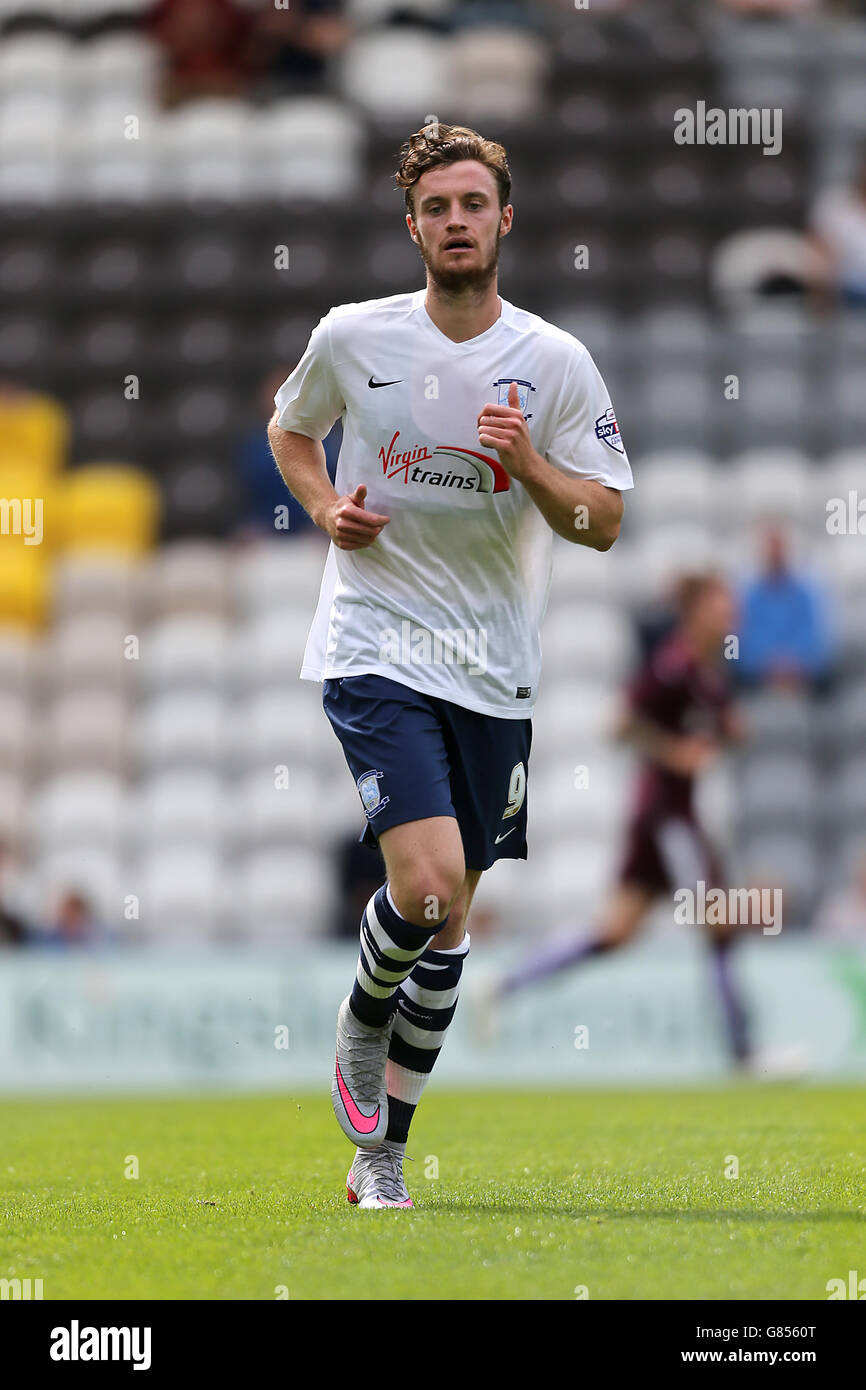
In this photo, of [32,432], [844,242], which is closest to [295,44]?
[32,432]

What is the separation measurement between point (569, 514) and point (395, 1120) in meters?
1.54

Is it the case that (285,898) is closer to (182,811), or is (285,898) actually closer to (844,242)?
(182,811)

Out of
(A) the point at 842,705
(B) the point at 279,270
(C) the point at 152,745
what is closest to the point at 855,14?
(B) the point at 279,270

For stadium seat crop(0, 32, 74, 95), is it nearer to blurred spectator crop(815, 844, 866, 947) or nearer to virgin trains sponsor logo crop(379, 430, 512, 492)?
blurred spectator crop(815, 844, 866, 947)

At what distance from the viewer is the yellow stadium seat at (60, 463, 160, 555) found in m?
16.3

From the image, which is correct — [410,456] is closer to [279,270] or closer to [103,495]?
[103,495]

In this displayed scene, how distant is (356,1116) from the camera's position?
15.4 ft

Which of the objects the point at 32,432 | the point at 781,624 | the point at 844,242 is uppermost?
the point at 844,242

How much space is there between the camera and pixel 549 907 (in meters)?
13.6

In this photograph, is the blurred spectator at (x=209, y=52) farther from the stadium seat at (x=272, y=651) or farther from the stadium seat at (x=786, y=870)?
the stadium seat at (x=786, y=870)

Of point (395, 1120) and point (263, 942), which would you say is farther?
point (263, 942)

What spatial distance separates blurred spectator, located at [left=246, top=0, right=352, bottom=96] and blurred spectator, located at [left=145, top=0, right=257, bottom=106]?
210 mm

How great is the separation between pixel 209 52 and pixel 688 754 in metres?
11.4

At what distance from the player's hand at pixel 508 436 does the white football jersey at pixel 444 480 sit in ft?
0.79
